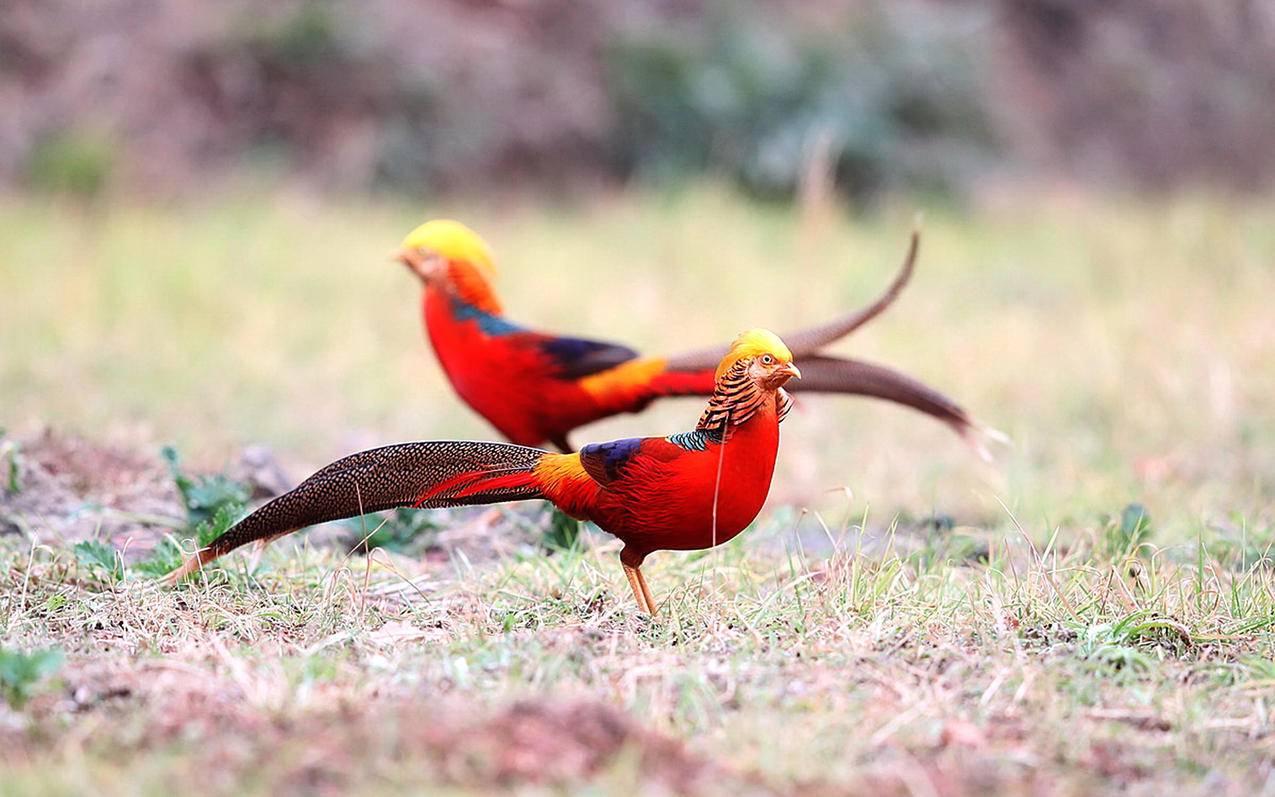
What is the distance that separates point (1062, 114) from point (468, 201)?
6.85 meters

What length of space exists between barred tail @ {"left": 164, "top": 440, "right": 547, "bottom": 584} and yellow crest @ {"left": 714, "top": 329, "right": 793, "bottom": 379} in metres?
0.51

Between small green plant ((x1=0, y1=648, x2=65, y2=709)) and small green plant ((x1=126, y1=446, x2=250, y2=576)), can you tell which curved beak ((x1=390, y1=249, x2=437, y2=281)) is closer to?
small green plant ((x1=126, y1=446, x2=250, y2=576))

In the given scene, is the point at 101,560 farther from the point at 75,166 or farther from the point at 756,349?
the point at 75,166

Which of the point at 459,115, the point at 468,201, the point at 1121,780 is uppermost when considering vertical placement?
the point at 459,115

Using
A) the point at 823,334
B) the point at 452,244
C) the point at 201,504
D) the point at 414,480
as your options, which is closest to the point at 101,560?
the point at 201,504

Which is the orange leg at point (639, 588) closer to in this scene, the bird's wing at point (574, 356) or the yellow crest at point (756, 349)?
the yellow crest at point (756, 349)

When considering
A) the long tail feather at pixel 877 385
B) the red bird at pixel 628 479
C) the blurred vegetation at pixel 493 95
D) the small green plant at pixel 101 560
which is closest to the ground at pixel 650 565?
the small green plant at pixel 101 560

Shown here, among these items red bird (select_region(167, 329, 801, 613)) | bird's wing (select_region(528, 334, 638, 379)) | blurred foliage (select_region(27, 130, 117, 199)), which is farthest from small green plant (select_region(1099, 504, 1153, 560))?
blurred foliage (select_region(27, 130, 117, 199))

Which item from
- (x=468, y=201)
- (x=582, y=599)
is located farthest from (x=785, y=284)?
(x=582, y=599)

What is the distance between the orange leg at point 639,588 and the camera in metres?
3.17

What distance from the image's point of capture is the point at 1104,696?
8.95 feet

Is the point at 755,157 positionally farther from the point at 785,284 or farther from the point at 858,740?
the point at 858,740

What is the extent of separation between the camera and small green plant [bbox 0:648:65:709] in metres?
2.52

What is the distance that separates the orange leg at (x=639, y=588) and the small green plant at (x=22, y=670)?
1.20 m
